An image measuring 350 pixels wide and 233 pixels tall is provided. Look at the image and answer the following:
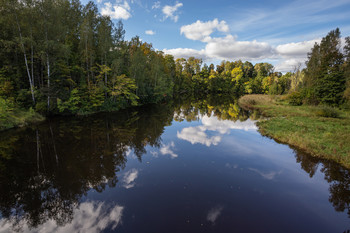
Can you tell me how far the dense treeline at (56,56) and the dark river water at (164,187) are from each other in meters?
8.43

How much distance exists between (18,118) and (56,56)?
9371 mm

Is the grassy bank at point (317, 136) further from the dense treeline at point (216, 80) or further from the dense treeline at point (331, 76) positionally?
the dense treeline at point (216, 80)

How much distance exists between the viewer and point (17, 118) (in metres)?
19.0

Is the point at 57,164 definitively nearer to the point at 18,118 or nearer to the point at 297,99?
the point at 18,118

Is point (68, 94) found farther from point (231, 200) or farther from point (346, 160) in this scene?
point (346, 160)

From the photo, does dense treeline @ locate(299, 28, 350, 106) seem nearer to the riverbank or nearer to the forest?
the forest

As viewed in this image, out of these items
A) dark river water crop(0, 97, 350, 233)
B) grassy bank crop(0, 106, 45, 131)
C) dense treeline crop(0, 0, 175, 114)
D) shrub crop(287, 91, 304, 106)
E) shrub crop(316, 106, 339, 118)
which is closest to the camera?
dark river water crop(0, 97, 350, 233)

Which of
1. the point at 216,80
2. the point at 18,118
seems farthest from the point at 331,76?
the point at 216,80

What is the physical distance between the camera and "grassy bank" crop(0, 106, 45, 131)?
1746 centimetres

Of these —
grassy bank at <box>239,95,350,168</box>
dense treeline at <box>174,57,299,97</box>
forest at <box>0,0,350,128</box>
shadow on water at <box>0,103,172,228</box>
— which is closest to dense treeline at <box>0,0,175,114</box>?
forest at <box>0,0,350,128</box>

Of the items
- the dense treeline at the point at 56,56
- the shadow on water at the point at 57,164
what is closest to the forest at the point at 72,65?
the dense treeline at the point at 56,56

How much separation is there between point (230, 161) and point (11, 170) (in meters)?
14.8

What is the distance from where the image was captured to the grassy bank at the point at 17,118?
1746 cm

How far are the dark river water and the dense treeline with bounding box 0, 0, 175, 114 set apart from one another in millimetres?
8429
